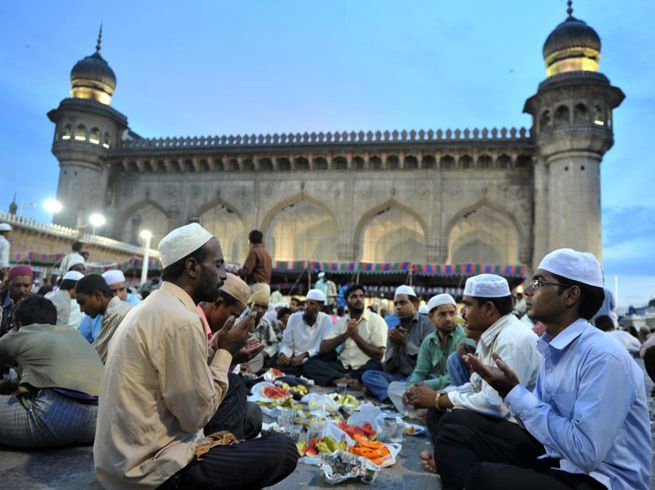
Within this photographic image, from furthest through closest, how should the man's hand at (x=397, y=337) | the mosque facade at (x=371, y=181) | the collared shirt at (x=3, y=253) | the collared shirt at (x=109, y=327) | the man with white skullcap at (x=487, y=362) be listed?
the mosque facade at (x=371, y=181) < the collared shirt at (x=3, y=253) < the man's hand at (x=397, y=337) < the collared shirt at (x=109, y=327) < the man with white skullcap at (x=487, y=362)

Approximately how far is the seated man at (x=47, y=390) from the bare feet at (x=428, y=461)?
1.83 m

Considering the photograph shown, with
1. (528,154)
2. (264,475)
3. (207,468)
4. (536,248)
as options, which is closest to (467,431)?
(264,475)

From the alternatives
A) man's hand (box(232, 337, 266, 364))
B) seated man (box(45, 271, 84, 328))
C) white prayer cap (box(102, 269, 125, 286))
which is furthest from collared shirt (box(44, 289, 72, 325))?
man's hand (box(232, 337, 266, 364))

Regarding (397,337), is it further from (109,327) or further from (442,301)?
(109,327)

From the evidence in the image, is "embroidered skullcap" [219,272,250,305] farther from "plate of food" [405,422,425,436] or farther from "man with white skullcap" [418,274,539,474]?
"plate of food" [405,422,425,436]

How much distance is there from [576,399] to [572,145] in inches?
667

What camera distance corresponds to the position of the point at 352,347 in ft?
18.7

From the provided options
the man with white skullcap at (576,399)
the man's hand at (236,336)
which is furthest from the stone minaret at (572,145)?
the man's hand at (236,336)

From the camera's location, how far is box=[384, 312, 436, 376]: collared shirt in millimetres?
4922

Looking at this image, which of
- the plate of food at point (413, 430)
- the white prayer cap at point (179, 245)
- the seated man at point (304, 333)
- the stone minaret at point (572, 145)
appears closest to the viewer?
the white prayer cap at point (179, 245)

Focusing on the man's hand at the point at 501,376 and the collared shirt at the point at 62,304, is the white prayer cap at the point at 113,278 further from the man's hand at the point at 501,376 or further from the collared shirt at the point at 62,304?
the man's hand at the point at 501,376

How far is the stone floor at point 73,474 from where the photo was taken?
7.55 ft

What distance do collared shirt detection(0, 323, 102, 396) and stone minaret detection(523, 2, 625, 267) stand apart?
52.4ft

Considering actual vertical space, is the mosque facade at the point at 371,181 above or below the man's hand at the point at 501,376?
above
